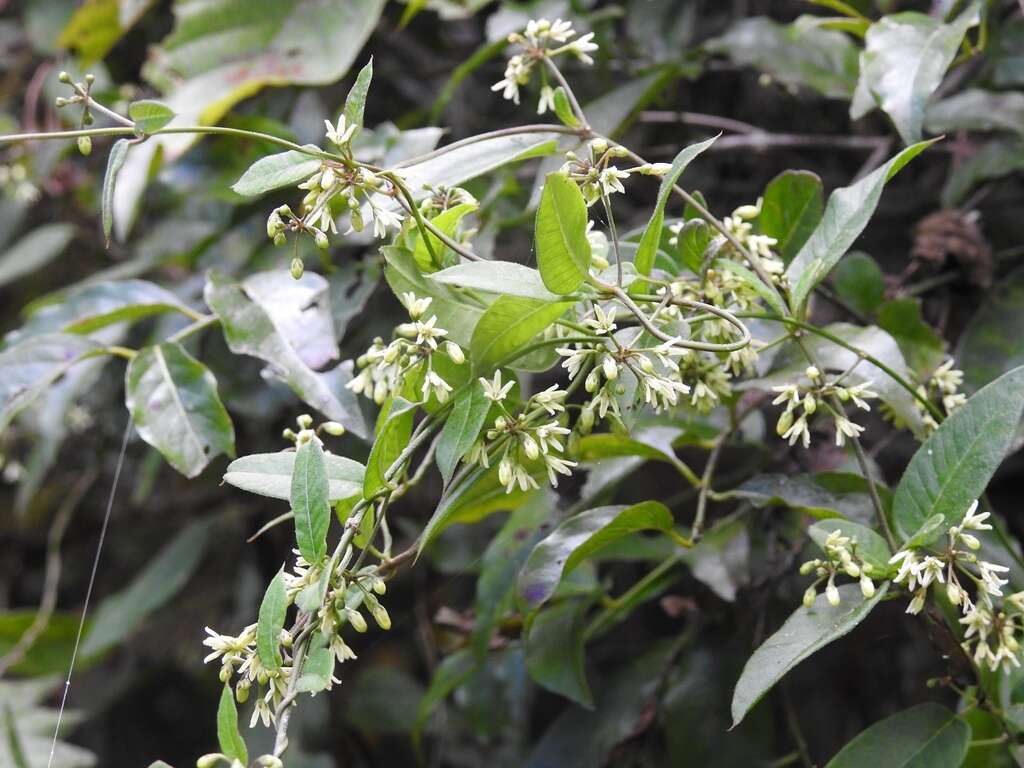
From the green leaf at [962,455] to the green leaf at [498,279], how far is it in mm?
253

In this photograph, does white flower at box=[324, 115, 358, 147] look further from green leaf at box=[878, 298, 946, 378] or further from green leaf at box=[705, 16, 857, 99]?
green leaf at box=[705, 16, 857, 99]

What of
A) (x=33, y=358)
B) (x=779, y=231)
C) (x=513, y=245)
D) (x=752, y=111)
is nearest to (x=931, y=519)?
(x=779, y=231)

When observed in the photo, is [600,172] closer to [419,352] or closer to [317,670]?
[419,352]

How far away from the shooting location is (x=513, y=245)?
108 centimetres

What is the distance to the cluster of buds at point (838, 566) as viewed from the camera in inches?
22.0

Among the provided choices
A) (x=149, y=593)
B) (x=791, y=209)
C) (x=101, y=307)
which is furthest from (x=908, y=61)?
(x=149, y=593)

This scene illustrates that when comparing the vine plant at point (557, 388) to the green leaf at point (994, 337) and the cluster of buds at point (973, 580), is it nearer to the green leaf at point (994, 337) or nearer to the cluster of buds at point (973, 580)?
the cluster of buds at point (973, 580)

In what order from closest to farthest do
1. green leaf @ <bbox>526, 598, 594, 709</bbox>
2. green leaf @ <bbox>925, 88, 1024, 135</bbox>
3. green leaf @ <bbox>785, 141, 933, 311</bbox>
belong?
1. green leaf @ <bbox>785, 141, 933, 311</bbox>
2. green leaf @ <bbox>526, 598, 594, 709</bbox>
3. green leaf @ <bbox>925, 88, 1024, 135</bbox>

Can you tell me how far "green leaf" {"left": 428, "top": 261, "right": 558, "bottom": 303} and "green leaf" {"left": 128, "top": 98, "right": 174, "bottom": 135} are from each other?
192mm

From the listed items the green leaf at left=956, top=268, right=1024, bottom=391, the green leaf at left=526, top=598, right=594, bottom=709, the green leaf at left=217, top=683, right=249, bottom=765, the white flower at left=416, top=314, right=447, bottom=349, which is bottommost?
the green leaf at left=526, top=598, right=594, bottom=709

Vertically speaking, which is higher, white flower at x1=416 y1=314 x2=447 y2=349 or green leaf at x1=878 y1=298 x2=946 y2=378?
white flower at x1=416 y1=314 x2=447 y2=349

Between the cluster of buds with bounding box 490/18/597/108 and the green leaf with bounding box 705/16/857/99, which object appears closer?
the cluster of buds with bounding box 490/18/597/108

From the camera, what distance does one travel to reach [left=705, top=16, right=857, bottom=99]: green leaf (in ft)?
3.27

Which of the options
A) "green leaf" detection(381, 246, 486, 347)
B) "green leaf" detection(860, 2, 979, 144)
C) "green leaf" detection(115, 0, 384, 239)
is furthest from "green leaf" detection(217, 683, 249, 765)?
"green leaf" detection(115, 0, 384, 239)
